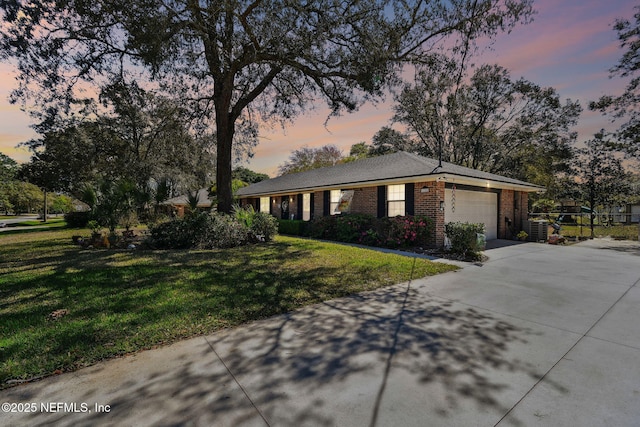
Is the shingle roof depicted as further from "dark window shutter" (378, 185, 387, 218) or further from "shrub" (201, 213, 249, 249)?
"shrub" (201, 213, 249, 249)

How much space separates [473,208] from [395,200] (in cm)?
343

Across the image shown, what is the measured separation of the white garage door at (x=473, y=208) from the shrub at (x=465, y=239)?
1.57m

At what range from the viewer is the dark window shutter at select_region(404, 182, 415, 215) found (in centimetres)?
1095

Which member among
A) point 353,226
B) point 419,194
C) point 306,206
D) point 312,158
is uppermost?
point 312,158

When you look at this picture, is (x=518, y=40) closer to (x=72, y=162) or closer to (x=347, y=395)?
(x=347, y=395)

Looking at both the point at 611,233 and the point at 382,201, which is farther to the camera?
the point at 611,233

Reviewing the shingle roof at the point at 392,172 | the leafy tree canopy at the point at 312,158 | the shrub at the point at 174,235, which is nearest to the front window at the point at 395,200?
the shingle roof at the point at 392,172

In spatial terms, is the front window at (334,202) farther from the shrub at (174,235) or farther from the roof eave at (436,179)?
the shrub at (174,235)

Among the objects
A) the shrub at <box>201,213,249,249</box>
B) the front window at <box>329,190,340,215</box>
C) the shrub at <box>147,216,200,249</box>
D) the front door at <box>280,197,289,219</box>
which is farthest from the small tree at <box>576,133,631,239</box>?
the shrub at <box>147,216,200,249</box>

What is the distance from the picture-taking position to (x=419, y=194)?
10.8 meters

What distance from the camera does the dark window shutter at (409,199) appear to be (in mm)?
10953

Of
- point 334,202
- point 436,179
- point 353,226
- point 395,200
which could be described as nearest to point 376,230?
point 353,226

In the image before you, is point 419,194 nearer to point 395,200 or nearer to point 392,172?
point 395,200

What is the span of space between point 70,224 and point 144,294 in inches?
845
